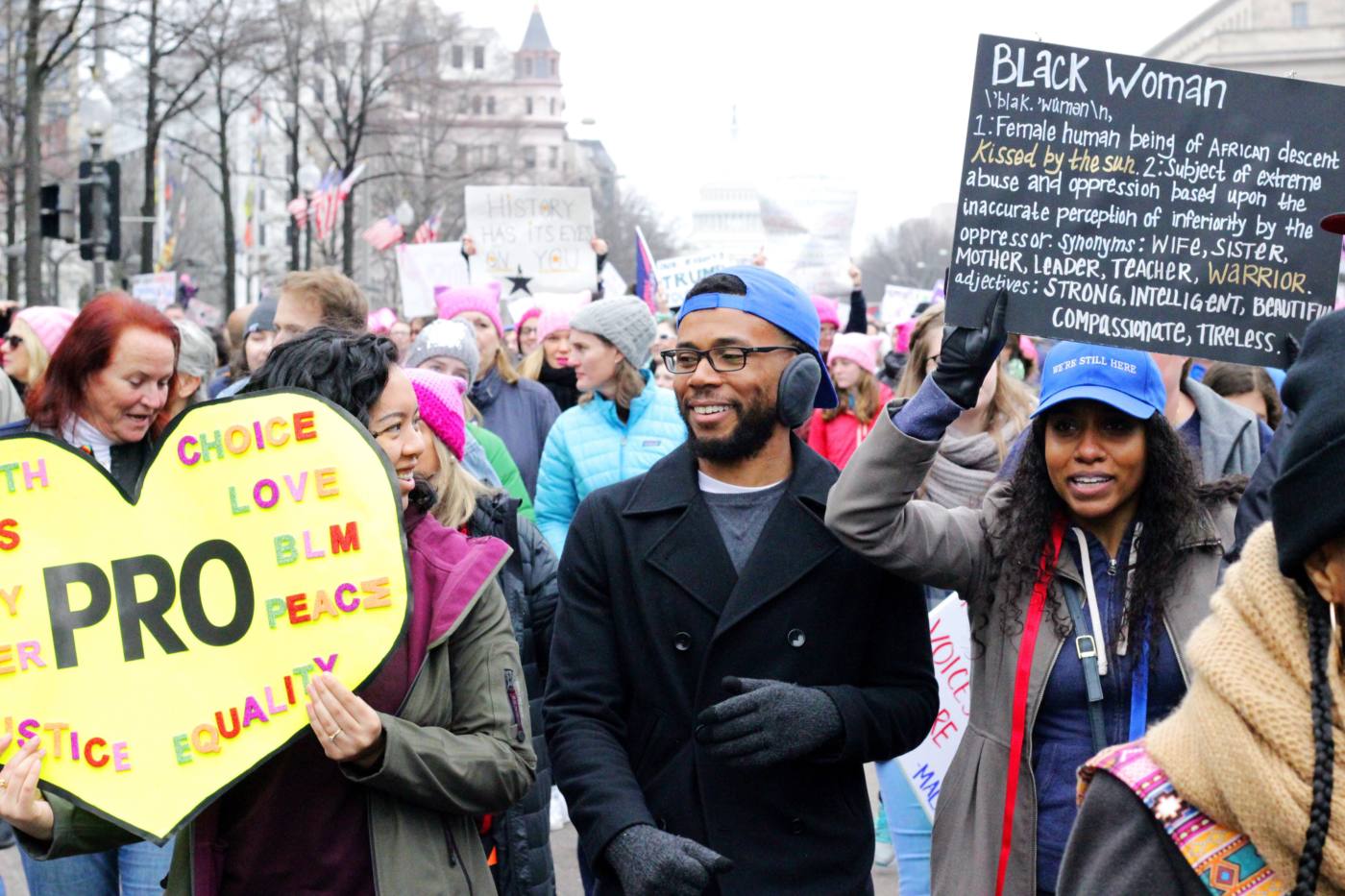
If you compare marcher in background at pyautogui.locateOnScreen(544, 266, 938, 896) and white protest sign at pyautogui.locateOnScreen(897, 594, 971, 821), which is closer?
marcher in background at pyautogui.locateOnScreen(544, 266, 938, 896)

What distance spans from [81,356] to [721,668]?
1.97 meters

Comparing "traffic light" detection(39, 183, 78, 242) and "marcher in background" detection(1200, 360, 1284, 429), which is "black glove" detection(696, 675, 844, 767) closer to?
"marcher in background" detection(1200, 360, 1284, 429)

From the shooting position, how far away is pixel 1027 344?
7191 millimetres

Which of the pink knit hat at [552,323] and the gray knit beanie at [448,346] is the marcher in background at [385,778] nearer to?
the gray knit beanie at [448,346]

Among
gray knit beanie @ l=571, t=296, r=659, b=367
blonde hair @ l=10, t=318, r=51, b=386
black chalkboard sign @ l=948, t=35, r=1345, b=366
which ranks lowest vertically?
blonde hair @ l=10, t=318, r=51, b=386

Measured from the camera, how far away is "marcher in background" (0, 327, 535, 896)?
9.22 feet

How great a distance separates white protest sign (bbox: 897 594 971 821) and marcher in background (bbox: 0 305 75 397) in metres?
4.37

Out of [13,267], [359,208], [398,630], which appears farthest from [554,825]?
[359,208]

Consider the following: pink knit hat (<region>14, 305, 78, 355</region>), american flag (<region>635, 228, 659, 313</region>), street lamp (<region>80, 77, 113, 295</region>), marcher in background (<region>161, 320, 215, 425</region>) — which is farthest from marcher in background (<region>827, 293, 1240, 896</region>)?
street lamp (<region>80, 77, 113, 295</region>)

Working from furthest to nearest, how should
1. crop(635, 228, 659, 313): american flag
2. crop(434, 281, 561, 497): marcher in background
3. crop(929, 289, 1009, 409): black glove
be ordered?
crop(635, 228, 659, 313): american flag < crop(434, 281, 561, 497): marcher in background < crop(929, 289, 1009, 409): black glove

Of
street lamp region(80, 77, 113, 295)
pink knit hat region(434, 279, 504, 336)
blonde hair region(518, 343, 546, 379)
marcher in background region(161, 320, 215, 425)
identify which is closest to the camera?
marcher in background region(161, 320, 215, 425)

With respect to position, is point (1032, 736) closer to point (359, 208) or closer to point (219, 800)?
point (219, 800)

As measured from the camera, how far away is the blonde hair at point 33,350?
283 inches

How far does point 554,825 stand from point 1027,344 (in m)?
3.03
